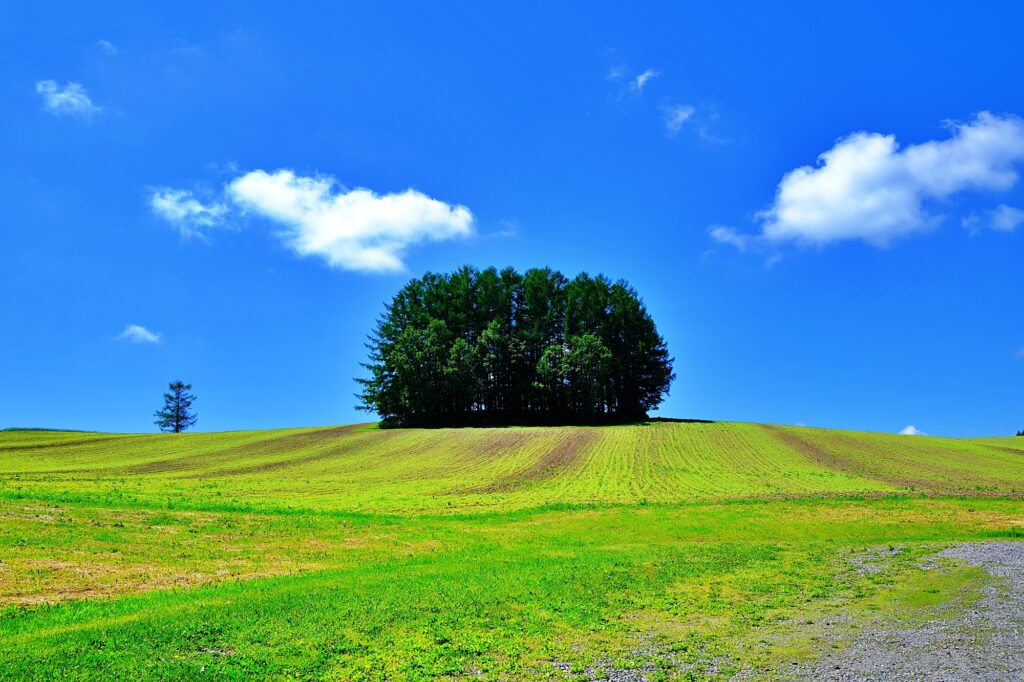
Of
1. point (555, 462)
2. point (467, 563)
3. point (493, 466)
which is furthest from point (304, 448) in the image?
point (467, 563)

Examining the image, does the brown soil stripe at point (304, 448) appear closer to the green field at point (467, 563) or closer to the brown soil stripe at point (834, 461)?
the green field at point (467, 563)

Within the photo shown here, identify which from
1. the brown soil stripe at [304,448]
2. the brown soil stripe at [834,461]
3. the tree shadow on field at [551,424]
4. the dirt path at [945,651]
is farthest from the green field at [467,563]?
the tree shadow on field at [551,424]

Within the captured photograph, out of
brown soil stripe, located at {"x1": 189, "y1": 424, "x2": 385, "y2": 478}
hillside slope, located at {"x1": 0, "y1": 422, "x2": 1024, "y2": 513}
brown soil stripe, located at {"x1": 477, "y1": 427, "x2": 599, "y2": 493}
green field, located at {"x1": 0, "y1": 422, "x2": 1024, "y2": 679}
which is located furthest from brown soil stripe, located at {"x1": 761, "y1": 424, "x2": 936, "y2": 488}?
brown soil stripe, located at {"x1": 189, "y1": 424, "x2": 385, "y2": 478}

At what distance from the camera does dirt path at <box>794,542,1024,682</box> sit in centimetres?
1095

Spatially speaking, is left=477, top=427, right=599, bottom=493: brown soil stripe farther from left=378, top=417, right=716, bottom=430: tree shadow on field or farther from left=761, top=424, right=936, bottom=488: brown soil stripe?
left=761, top=424, right=936, bottom=488: brown soil stripe

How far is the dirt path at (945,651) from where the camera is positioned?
35.9 feet

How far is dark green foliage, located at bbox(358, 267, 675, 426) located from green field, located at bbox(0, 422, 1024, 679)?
32.6 meters

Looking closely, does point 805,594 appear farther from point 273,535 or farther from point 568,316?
point 568,316

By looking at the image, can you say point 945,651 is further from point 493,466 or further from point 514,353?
point 514,353

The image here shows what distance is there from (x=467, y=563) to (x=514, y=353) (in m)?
75.0

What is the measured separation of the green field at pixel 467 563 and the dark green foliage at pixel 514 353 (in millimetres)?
32635

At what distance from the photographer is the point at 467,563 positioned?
21859 mm

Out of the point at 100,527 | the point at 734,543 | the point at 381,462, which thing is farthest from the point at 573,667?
the point at 381,462

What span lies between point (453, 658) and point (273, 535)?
18.5 metres
